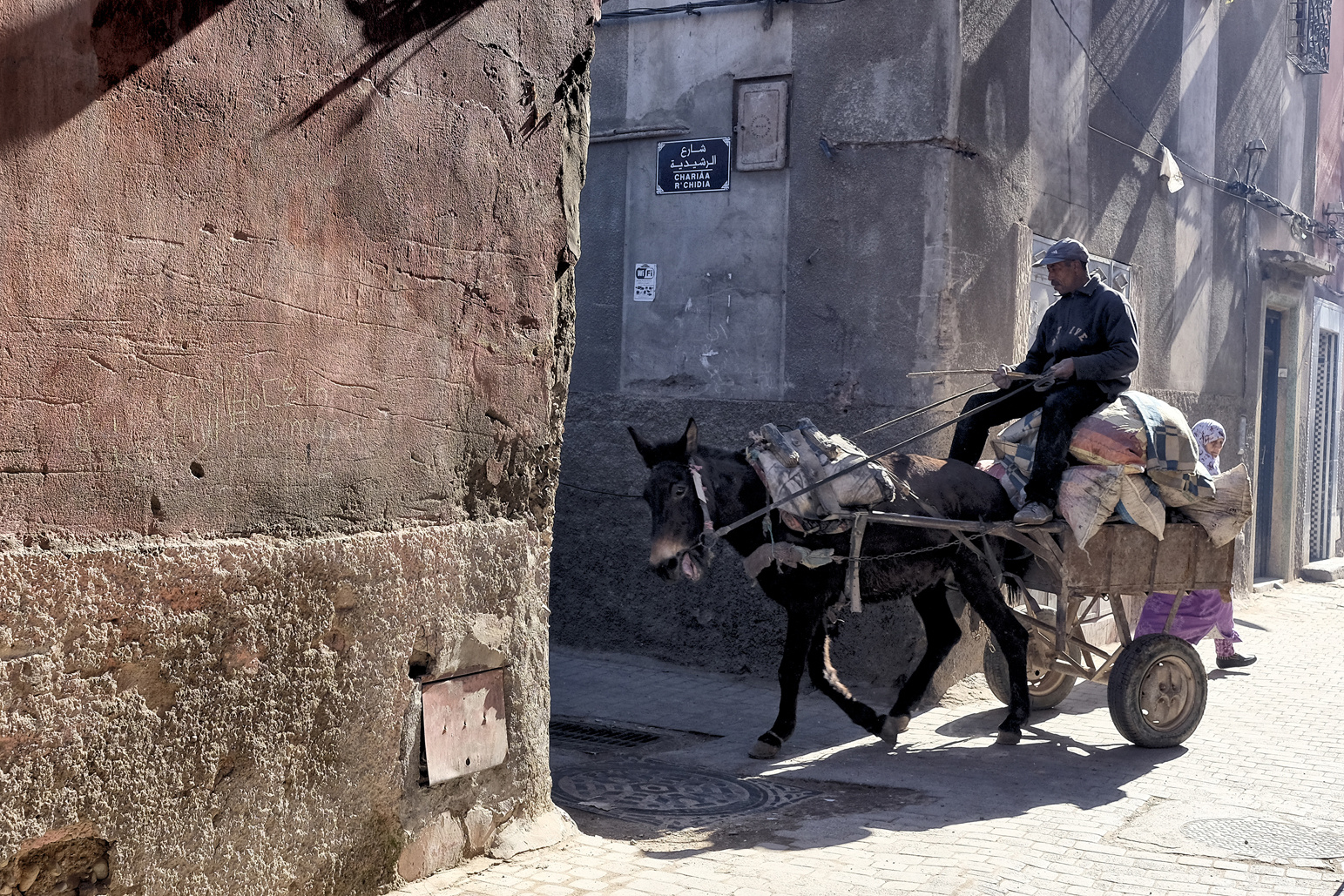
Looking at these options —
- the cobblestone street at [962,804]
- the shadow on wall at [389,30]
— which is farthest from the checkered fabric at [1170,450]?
the shadow on wall at [389,30]

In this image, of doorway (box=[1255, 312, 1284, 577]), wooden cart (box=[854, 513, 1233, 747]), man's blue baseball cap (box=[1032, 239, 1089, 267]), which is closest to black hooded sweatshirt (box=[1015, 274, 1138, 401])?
man's blue baseball cap (box=[1032, 239, 1089, 267])

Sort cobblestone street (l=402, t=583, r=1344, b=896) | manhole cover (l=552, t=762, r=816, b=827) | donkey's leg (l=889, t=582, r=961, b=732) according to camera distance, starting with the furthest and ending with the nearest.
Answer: donkey's leg (l=889, t=582, r=961, b=732)
manhole cover (l=552, t=762, r=816, b=827)
cobblestone street (l=402, t=583, r=1344, b=896)

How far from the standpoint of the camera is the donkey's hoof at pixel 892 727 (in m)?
6.75

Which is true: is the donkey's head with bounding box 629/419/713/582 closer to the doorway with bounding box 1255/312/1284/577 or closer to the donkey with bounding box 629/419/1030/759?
the donkey with bounding box 629/419/1030/759

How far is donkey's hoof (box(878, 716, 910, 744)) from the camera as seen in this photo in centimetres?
675

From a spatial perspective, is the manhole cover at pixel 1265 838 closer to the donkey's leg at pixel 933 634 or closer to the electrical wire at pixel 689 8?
the donkey's leg at pixel 933 634

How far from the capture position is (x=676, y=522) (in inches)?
239

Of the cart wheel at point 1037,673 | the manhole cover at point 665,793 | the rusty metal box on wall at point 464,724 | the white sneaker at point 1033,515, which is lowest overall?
the manhole cover at point 665,793

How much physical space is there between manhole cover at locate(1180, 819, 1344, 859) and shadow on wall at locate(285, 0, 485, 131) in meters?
4.20

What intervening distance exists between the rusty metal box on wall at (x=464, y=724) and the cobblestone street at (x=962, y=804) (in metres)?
0.36

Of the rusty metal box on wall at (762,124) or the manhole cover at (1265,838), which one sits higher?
the rusty metal box on wall at (762,124)

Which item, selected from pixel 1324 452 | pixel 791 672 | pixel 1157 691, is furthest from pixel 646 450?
pixel 1324 452

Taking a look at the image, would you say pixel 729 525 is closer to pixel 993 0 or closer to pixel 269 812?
pixel 269 812

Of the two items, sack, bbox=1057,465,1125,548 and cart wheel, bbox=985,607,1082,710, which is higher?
sack, bbox=1057,465,1125,548
